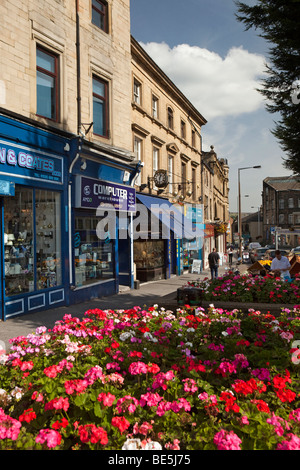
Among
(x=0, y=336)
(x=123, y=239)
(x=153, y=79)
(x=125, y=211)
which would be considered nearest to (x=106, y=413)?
(x=0, y=336)

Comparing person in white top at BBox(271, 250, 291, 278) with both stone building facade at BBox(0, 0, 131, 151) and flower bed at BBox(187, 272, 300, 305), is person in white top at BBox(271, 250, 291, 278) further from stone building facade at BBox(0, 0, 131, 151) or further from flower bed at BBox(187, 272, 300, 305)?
stone building facade at BBox(0, 0, 131, 151)

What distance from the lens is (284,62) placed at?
9.38 metres

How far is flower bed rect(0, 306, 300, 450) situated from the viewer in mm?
2611

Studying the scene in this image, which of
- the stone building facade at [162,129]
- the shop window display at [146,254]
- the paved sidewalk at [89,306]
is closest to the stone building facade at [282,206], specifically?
→ the stone building facade at [162,129]

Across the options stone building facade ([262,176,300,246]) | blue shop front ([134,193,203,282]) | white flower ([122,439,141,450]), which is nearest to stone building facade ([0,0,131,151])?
blue shop front ([134,193,203,282])

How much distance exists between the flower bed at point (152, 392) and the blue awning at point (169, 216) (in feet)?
42.1

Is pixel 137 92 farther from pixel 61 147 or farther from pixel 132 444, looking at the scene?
pixel 132 444

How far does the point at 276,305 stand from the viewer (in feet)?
25.1

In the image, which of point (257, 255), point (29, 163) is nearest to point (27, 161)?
point (29, 163)

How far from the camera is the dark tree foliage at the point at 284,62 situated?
827 centimetres

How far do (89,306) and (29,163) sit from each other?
4635mm

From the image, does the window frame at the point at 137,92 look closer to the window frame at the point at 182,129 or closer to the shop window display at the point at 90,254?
the window frame at the point at 182,129

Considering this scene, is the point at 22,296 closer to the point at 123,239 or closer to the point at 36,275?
the point at 36,275

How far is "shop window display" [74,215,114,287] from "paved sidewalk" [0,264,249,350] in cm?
84
